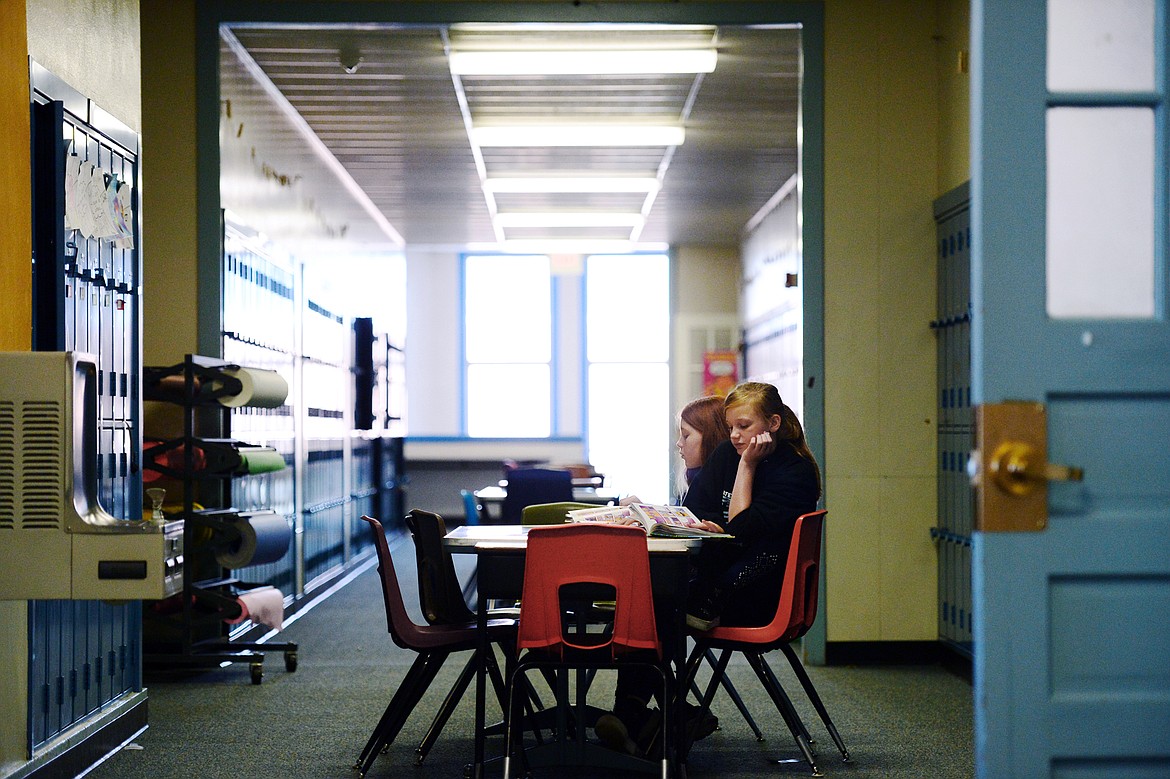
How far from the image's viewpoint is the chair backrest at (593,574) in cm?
350

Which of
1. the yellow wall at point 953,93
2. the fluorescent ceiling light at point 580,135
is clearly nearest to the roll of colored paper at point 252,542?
the yellow wall at point 953,93

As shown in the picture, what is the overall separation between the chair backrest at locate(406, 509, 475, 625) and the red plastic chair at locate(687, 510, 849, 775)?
86 centimetres

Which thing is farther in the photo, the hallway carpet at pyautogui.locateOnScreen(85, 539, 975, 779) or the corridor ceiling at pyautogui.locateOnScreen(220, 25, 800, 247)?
the corridor ceiling at pyautogui.locateOnScreen(220, 25, 800, 247)

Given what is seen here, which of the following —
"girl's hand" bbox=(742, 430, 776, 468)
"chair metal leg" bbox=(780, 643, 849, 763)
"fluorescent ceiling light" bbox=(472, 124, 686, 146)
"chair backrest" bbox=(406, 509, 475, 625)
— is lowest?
"chair metal leg" bbox=(780, 643, 849, 763)

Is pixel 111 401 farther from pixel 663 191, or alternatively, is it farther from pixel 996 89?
pixel 663 191

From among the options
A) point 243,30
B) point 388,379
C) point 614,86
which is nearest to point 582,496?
point 614,86

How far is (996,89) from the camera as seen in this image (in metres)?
2.00

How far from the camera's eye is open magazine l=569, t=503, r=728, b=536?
158 inches

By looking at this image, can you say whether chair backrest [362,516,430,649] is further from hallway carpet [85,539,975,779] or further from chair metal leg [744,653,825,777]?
chair metal leg [744,653,825,777]

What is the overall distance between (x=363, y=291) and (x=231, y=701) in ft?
21.7

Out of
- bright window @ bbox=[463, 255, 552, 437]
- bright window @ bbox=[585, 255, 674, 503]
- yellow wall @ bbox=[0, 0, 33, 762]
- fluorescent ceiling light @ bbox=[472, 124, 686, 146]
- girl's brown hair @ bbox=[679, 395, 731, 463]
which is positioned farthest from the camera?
bright window @ bbox=[463, 255, 552, 437]

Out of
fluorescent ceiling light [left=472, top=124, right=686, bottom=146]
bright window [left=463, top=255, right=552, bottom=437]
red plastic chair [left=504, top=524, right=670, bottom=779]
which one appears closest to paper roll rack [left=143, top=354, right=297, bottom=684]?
red plastic chair [left=504, top=524, right=670, bottom=779]

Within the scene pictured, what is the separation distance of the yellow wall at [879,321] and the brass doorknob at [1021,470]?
4104 millimetres

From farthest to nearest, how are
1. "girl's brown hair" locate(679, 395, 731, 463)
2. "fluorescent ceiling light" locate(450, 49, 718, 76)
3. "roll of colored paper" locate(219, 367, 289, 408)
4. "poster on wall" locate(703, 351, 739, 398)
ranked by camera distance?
"poster on wall" locate(703, 351, 739, 398) → "fluorescent ceiling light" locate(450, 49, 718, 76) → "roll of colored paper" locate(219, 367, 289, 408) → "girl's brown hair" locate(679, 395, 731, 463)
